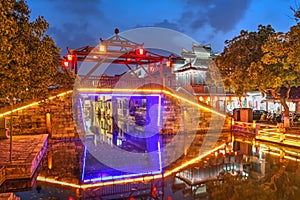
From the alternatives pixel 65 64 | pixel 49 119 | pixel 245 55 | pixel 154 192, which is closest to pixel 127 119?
pixel 49 119

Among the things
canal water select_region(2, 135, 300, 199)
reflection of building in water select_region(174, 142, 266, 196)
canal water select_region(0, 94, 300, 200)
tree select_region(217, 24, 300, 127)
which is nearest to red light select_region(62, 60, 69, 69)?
canal water select_region(0, 94, 300, 200)

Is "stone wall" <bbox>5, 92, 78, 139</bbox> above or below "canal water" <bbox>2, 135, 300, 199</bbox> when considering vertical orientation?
above

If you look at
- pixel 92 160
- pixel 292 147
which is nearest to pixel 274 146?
pixel 292 147

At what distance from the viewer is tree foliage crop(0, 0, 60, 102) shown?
5.95 m

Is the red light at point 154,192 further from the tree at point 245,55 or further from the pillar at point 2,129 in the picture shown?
the tree at point 245,55

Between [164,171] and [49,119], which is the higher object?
[49,119]

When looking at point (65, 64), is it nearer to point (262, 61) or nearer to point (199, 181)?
point (199, 181)

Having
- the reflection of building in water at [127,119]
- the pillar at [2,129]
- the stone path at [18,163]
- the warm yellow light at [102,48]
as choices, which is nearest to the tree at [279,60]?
the reflection of building in water at [127,119]

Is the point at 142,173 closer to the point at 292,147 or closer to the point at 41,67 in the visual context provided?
the point at 41,67

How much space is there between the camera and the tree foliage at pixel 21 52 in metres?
5.95

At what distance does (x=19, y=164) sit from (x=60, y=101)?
903 centimetres

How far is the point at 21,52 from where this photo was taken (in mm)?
6691

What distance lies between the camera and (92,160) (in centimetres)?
1134

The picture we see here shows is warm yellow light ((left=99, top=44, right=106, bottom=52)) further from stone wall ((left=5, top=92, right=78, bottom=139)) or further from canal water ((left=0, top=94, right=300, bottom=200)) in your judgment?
canal water ((left=0, top=94, right=300, bottom=200))
